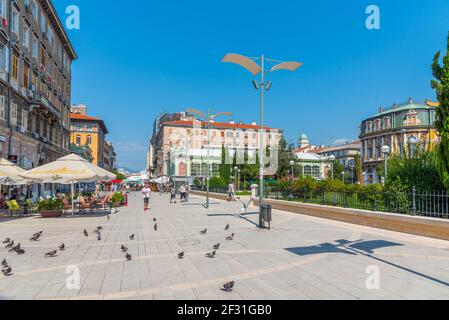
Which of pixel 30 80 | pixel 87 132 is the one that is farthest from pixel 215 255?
pixel 87 132

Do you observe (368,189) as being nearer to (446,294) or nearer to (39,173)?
(446,294)

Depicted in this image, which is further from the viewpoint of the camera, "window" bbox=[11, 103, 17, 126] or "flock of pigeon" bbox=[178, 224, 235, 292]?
"window" bbox=[11, 103, 17, 126]

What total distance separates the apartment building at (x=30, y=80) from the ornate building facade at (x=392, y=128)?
52588 millimetres

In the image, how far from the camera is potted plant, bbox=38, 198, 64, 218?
1711cm

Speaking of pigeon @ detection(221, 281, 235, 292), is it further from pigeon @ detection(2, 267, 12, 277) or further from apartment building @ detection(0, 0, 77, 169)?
apartment building @ detection(0, 0, 77, 169)

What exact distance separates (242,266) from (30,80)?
94.7ft

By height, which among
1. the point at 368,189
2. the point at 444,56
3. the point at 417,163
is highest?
the point at 444,56

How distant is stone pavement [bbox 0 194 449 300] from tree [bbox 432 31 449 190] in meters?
2.15

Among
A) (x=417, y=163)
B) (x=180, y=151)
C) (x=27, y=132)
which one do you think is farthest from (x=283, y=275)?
(x=180, y=151)

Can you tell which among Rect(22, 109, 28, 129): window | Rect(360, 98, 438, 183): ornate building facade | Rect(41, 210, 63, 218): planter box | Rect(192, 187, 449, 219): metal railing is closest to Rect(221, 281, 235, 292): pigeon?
Rect(192, 187, 449, 219): metal railing

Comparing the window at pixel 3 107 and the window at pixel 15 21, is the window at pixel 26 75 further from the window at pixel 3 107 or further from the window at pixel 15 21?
the window at pixel 3 107
